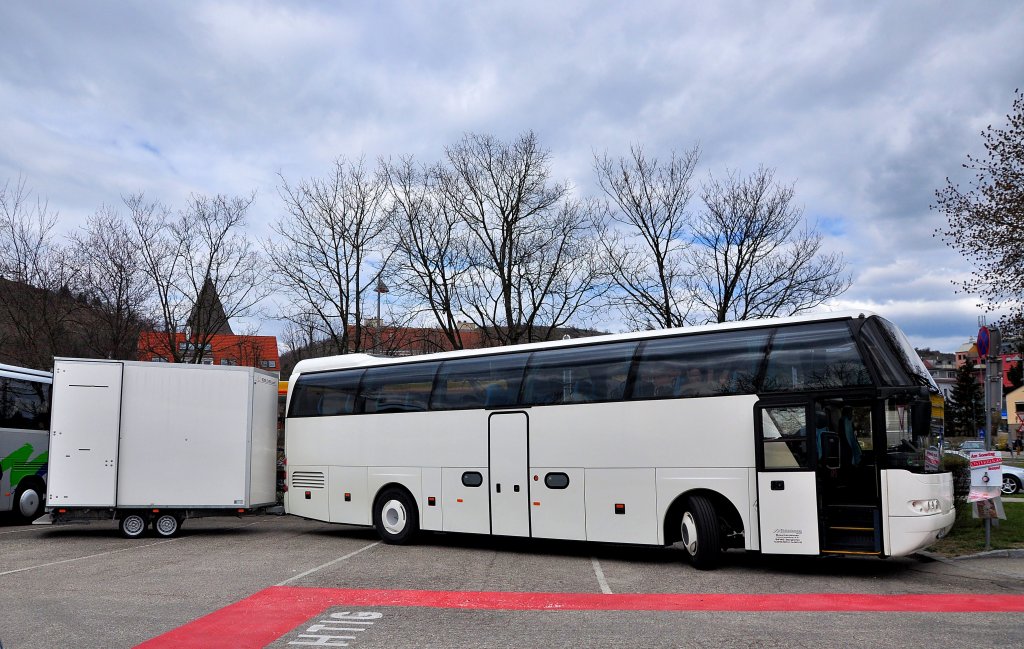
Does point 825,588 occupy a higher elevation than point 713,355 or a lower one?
lower

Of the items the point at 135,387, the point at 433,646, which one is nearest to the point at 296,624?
the point at 433,646

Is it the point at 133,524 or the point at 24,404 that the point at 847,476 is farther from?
the point at 24,404

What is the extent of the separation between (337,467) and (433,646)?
29.4ft

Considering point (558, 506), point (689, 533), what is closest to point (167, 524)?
point (558, 506)

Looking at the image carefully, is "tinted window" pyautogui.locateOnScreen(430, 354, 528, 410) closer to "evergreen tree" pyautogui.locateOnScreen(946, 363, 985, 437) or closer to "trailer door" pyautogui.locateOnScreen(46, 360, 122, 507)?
"trailer door" pyautogui.locateOnScreen(46, 360, 122, 507)

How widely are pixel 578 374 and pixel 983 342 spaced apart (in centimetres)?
648

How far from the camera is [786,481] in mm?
10094

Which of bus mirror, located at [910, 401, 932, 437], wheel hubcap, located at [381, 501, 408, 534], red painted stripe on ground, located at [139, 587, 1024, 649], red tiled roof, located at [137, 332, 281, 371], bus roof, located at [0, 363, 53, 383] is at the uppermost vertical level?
red tiled roof, located at [137, 332, 281, 371]

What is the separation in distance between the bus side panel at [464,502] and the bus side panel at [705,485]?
319 cm

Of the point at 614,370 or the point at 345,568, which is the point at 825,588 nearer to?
the point at 614,370

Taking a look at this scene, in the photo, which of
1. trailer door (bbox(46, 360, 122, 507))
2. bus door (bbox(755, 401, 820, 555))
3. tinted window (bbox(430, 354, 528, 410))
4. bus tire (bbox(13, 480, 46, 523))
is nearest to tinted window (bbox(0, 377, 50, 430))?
bus tire (bbox(13, 480, 46, 523))

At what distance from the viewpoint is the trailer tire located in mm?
15344

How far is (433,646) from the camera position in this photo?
655cm

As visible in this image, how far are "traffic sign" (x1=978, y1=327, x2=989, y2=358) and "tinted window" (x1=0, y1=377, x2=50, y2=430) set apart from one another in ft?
64.3
